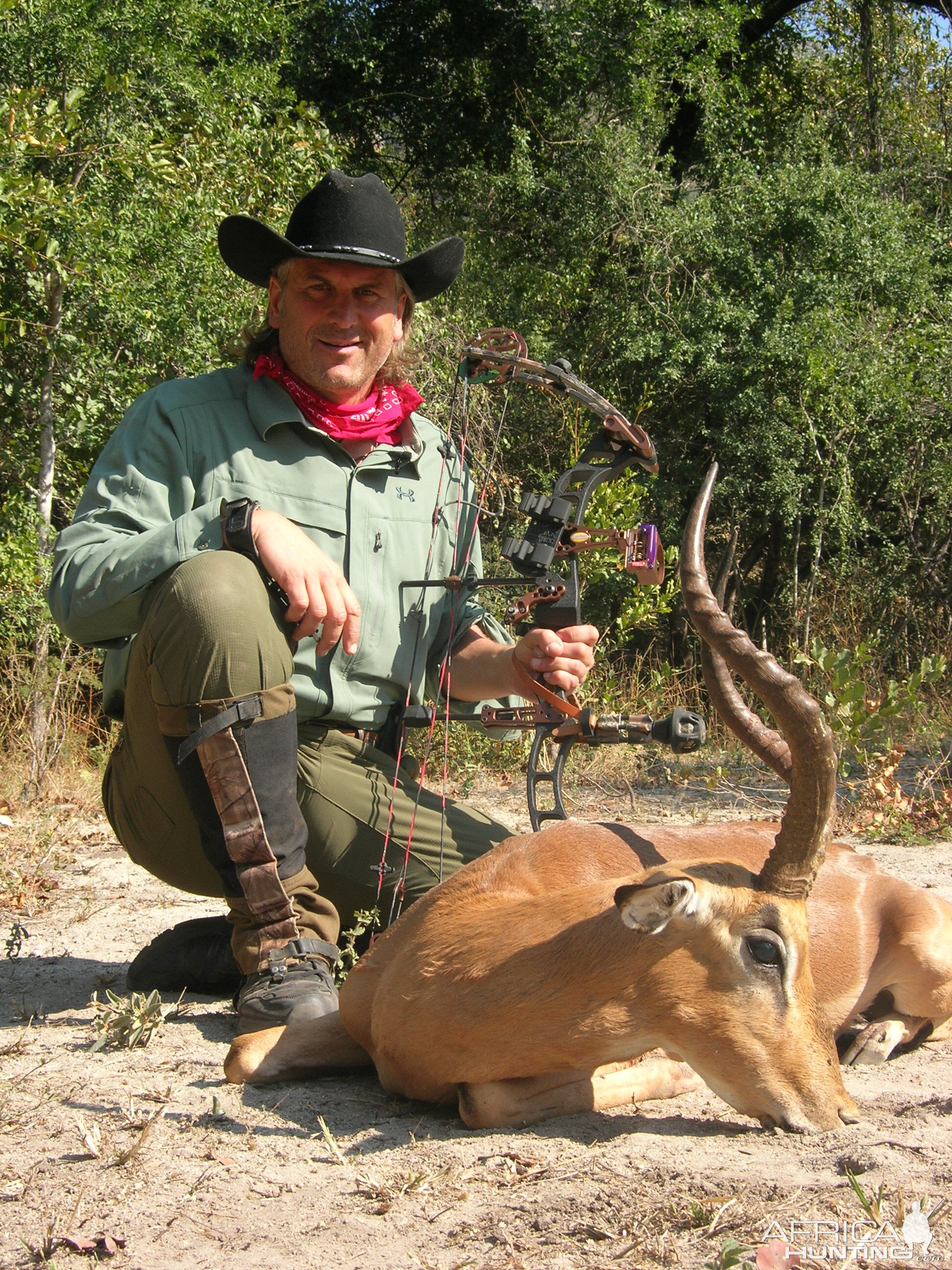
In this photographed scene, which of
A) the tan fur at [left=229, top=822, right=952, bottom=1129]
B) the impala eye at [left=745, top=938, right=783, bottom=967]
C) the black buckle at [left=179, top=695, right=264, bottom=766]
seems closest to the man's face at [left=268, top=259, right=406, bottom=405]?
the black buckle at [left=179, top=695, right=264, bottom=766]

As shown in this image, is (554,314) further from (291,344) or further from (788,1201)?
(788,1201)

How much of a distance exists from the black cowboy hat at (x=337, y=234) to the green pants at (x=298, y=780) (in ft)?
3.82

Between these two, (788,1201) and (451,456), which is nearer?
(788,1201)

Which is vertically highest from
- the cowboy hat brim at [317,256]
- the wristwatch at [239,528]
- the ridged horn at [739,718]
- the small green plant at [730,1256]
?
the cowboy hat brim at [317,256]

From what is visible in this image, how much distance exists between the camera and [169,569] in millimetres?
3281

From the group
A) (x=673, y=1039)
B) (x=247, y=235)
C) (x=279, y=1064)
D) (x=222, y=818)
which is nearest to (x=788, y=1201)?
(x=673, y=1039)

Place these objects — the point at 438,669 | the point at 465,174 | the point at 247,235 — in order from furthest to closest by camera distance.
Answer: the point at 465,174 → the point at 438,669 → the point at 247,235

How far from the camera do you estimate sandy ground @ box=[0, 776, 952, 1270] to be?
206cm

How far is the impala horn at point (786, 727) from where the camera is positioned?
8.47ft

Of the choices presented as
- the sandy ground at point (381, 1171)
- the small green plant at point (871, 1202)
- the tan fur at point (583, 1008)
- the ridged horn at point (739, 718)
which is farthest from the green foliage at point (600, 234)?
the small green plant at point (871, 1202)

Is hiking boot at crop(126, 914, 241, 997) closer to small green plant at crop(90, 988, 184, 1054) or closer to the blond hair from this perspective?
small green plant at crop(90, 988, 184, 1054)

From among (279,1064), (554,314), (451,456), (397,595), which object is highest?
(554,314)

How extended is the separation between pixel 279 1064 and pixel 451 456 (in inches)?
88.4

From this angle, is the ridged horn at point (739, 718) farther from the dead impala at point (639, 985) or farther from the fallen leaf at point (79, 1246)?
the fallen leaf at point (79, 1246)
